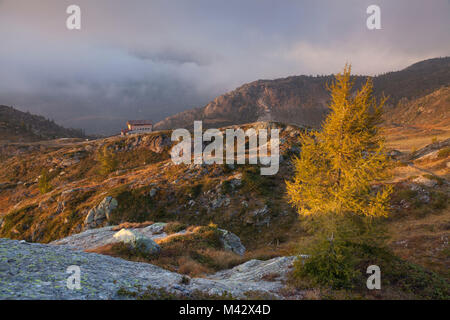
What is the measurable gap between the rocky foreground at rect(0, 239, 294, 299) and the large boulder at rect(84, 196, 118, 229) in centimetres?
2769

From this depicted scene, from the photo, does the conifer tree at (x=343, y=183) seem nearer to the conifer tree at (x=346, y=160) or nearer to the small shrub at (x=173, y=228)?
the conifer tree at (x=346, y=160)

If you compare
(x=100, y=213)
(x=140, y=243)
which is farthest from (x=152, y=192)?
(x=140, y=243)

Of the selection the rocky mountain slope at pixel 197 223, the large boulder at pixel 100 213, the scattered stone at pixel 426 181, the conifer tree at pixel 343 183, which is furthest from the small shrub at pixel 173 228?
the scattered stone at pixel 426 181

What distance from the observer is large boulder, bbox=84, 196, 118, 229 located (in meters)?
39.6

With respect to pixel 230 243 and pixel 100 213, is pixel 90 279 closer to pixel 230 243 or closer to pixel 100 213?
pixel 230 243

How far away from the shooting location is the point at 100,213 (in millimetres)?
40438

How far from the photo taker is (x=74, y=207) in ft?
150

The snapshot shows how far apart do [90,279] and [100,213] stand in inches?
1409

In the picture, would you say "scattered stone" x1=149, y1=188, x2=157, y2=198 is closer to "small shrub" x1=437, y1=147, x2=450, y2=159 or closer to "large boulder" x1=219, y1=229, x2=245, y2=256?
"large boulder" x1=219, y1=229, x2=245, y2=256

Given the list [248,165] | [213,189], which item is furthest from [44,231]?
[248,165]

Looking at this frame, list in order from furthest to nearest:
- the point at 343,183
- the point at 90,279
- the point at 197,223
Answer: the point at 197,223 < the point at 343,183 < the point at 90,279

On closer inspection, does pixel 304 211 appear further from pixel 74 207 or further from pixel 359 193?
pixel 74 207

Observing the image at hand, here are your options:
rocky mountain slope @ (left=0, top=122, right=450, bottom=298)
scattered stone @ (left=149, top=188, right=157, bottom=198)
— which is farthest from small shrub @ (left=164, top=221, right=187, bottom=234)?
scattered stone @ (left=149, top=188, right=157, bottom=198)
